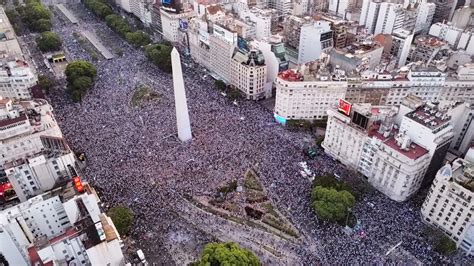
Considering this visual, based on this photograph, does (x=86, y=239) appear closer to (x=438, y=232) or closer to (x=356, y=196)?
(x=356, y=196)

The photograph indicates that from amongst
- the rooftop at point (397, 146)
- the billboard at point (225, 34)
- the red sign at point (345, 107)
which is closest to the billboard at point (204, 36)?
the billboard at point (225, 34)

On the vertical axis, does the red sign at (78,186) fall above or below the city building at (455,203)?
above

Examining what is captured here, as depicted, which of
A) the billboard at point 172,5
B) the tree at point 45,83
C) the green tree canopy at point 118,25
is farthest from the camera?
the green tree canopy at point 118,25

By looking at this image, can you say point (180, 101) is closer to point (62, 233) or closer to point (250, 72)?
point (250, 72)

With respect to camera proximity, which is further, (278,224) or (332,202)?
(278,224)

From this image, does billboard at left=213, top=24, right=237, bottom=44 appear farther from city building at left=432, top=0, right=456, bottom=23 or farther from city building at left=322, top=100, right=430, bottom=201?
city building at left=432, top=0, right=456, bottom=23

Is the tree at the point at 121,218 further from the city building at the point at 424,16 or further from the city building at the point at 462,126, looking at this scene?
the city building at the point at 424,16

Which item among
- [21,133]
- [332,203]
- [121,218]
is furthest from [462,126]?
[21,133]

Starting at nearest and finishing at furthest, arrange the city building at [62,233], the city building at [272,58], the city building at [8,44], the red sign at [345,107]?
the city building at [62,233] → the red sign at [345,107] → the city building at [272,58] → the city building at [8,44]
